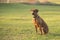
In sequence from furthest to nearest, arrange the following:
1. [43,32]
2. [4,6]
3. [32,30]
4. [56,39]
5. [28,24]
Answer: [4,6] → [28,24] → [32,30] → [43,32] → [56,39]

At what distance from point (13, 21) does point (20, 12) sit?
0.98 ft

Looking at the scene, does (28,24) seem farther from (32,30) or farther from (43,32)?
(43,32)

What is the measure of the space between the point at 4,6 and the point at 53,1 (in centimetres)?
105

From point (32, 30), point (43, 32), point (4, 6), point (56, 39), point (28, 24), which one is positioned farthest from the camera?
point (4, 6)

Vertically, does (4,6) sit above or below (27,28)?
above

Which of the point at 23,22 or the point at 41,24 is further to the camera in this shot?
the point at 23,22

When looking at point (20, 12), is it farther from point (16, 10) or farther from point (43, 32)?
point (43, 32)

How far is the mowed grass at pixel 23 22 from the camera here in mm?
4082

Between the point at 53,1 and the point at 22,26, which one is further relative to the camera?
the point at 53,1

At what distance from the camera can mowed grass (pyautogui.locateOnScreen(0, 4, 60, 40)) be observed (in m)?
4.08

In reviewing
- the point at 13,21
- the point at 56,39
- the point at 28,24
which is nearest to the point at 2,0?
the point at 13,21

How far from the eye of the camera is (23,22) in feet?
16.0

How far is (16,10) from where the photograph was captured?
17.0ft

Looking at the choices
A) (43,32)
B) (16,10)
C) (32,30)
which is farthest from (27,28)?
(16,10)
